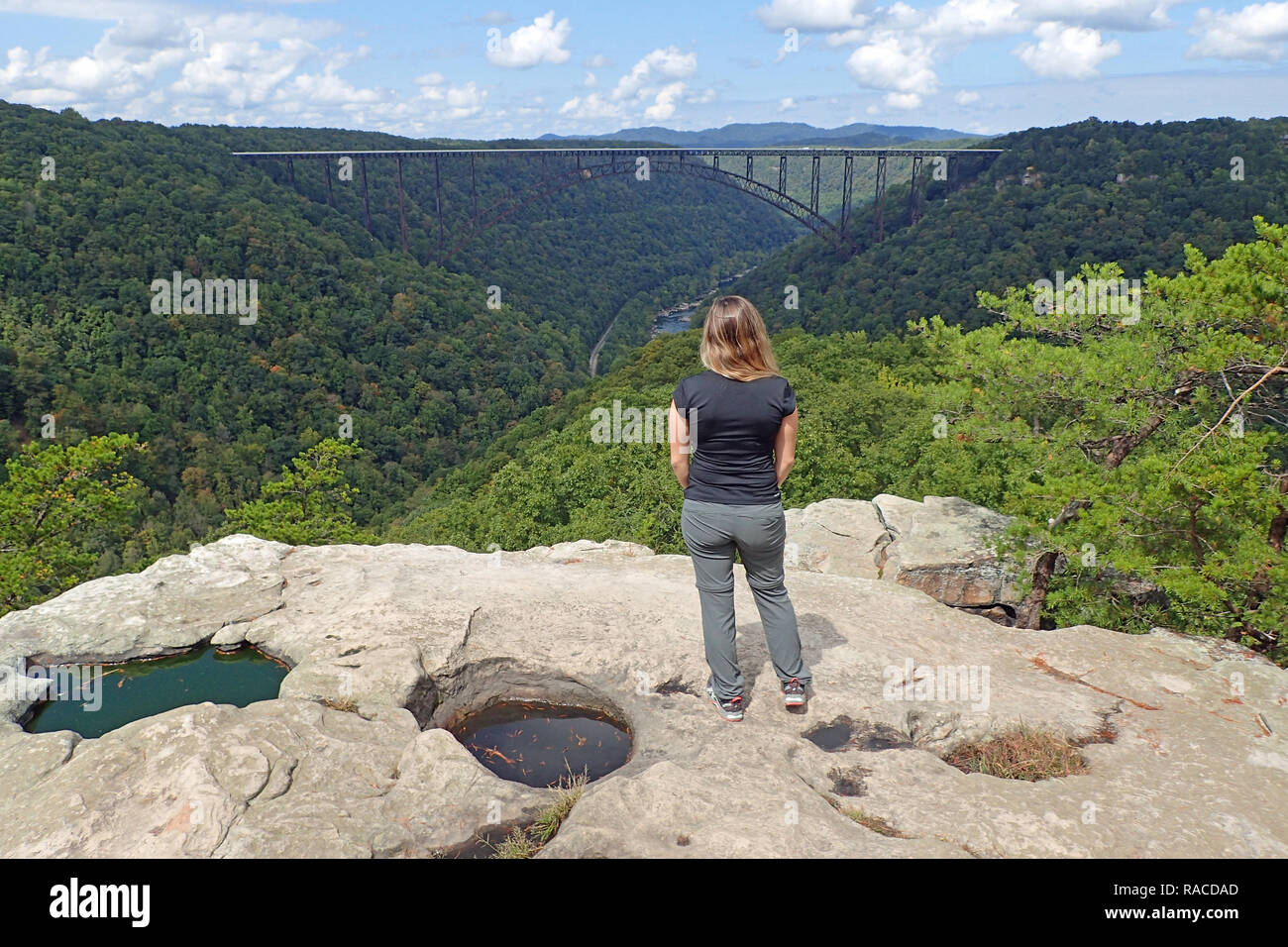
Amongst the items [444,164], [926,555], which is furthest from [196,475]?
[444,164]

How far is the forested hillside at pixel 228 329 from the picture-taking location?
43.5 meters

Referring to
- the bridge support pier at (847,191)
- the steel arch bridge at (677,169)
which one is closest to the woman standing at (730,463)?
the steel arch bridge at (677,169)

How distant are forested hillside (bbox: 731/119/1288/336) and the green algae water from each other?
165 feet

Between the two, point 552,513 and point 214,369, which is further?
point 214,369

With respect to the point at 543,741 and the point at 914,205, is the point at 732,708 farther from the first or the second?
the point at 914,205

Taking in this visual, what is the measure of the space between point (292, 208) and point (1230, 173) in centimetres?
7371

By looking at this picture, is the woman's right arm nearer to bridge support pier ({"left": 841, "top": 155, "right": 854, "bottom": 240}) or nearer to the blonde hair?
the blonde hair

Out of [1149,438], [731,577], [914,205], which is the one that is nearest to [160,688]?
[731,577]

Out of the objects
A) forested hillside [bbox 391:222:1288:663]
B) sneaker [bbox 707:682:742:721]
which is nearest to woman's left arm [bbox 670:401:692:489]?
sneaker [bbox 707:682:742:721]

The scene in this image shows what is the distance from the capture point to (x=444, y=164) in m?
94.6

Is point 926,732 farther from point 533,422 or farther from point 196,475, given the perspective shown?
point 196,475

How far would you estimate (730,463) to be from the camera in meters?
4.43

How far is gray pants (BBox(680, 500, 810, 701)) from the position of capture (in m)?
4.51

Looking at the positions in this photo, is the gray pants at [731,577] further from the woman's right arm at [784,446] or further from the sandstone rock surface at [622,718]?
the sandstone rock surface at [622,718]
